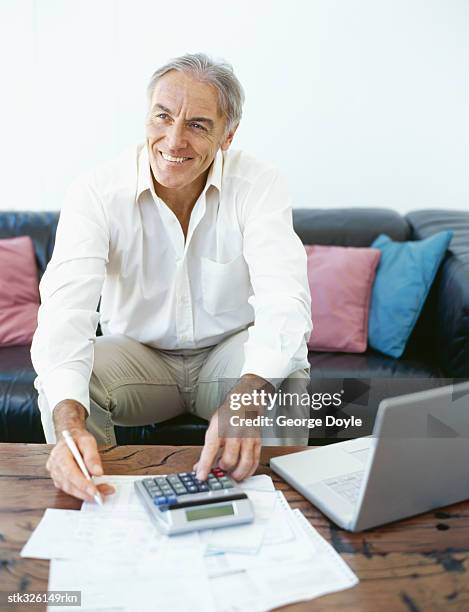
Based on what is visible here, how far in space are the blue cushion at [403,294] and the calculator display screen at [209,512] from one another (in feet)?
4.38

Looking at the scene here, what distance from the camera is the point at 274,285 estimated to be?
1.55m

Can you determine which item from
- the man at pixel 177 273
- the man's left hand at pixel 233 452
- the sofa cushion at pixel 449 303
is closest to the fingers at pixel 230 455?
the man's left hand at pixel 233 452

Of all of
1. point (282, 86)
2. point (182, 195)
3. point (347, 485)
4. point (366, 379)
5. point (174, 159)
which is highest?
point (282, 86)

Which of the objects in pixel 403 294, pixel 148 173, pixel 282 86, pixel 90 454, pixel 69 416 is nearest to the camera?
pixel 90 454

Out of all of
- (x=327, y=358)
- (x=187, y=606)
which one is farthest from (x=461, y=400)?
(x=327, y=358)

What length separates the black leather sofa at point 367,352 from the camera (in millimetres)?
1949

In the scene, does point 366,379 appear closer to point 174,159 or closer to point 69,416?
point 174,159

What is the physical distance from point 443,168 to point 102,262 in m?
1.69

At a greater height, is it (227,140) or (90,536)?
(227,140)

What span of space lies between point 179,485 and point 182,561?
0.46ft

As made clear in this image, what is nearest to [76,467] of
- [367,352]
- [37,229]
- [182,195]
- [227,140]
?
[182,195]

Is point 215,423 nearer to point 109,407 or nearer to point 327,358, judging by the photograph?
point 109,407

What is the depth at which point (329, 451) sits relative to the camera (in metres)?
1.22

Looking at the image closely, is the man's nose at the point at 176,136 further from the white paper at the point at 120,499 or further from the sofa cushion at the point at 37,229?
the sofa cushion at the point at 37,229
